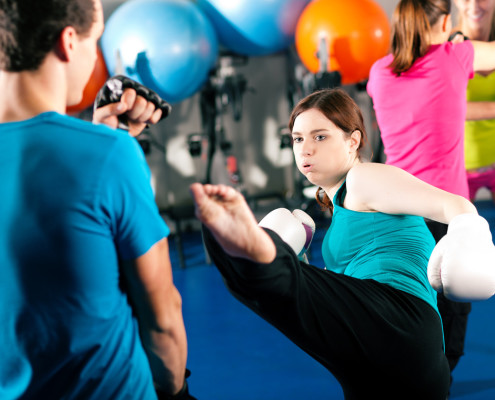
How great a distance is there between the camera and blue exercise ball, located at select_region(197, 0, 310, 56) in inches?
138

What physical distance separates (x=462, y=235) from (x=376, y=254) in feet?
0.82

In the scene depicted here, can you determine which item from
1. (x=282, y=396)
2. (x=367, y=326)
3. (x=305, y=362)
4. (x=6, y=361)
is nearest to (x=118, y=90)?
(x=6, y=361)

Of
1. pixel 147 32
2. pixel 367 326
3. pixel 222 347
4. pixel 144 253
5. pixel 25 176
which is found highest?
pixel 147 32

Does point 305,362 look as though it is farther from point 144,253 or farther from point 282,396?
point 144,253

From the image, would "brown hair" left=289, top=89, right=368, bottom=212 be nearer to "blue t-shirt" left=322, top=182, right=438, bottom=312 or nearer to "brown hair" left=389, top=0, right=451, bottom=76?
"blue t-shirt" left=322, top=182, right=438, bottom=312

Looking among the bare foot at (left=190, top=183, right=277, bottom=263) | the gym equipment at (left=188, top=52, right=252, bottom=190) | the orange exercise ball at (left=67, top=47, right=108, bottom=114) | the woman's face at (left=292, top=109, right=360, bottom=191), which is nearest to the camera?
the bare foot at (left=190, top=183, right=277, bottom=263)

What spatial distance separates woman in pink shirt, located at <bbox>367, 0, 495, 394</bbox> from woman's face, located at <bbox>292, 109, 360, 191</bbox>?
463mm

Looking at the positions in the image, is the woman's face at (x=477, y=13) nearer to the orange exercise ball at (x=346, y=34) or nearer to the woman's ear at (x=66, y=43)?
the orange exercise ball at (x=346, y=34)

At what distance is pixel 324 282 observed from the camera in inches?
40.3

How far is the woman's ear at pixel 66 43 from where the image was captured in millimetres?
738

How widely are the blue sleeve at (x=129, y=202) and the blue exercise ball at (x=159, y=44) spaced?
8.38ft

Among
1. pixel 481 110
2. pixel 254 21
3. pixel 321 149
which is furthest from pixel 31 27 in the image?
pixel 254 21

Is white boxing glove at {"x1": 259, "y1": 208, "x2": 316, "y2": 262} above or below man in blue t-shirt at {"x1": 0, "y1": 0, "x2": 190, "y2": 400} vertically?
below

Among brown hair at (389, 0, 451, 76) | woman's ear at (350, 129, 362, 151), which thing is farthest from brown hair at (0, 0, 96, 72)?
brown hair at (389, 0, 451, 76)
